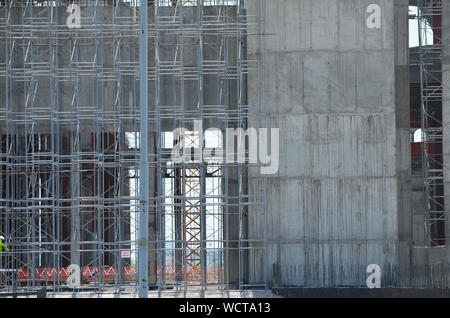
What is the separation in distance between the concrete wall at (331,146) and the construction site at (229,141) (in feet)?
0.14

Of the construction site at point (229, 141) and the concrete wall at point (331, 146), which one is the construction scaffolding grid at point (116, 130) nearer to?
the construction site at point (229, 141)

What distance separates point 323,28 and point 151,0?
5689 millimetres

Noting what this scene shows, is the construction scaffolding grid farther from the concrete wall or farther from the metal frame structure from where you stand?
the metal frame structure

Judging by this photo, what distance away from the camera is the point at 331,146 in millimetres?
26719

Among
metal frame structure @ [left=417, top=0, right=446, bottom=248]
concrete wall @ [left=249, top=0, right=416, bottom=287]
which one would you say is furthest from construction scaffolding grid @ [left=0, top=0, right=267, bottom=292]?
metal frame structure @ [left=417, top=0, right=446, bottom=248]

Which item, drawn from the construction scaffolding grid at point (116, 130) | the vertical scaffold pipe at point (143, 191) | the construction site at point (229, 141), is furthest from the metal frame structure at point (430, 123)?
the vertical scaffold pipe at point (143, 191)

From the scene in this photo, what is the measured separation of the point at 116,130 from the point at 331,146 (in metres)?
6.78

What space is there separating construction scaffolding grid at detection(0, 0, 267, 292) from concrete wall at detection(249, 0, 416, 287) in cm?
67

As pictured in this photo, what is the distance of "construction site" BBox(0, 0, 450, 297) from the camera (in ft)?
86.8

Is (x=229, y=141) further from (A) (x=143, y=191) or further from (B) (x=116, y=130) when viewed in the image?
(A) (x=143, y=191)

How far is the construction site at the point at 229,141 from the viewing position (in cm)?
2645

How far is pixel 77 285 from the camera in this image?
26516 mm

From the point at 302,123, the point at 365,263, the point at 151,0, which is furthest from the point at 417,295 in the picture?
the point at 151,0

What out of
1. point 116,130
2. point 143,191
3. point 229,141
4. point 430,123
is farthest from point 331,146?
point 143,191
